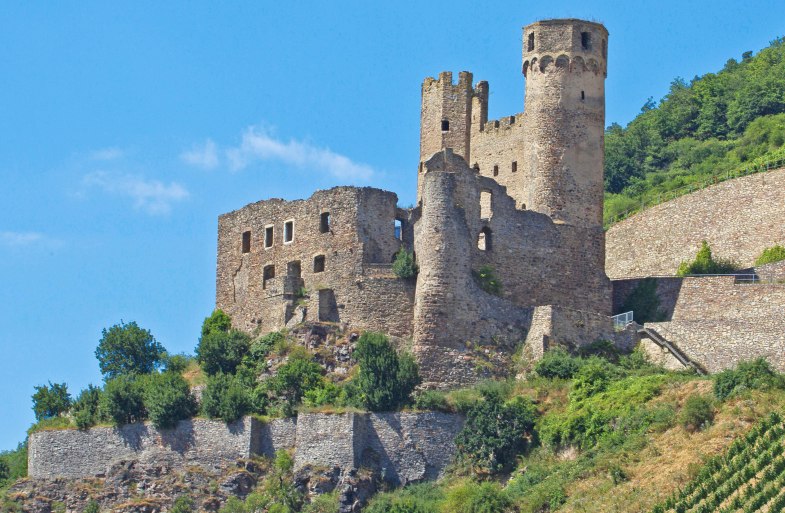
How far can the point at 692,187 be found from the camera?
80688 millimetres

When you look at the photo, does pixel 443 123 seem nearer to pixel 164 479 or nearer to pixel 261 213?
pixel 261 213

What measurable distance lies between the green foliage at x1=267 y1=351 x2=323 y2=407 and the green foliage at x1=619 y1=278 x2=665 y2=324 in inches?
448

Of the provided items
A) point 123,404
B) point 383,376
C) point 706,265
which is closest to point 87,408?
point 123,404

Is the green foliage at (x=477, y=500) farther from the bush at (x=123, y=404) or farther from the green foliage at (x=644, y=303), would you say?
the green foliage at (x=644, y=303)

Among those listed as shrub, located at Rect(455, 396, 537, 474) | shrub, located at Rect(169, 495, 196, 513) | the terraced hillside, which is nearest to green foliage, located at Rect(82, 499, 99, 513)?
shrub, located at Rect(169, 495, 196, 513)

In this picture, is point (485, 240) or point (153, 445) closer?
point (153, 445)

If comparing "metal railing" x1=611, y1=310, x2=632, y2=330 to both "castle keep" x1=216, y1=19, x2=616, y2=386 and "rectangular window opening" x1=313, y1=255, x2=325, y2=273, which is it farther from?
"rectangular window opening" x1=313, y1=255, x2=325, y2=273

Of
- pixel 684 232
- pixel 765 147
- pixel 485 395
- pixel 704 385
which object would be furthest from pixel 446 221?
pixel 765 147

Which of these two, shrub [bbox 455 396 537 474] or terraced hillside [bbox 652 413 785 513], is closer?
terraced hillside [bbox 652 413 785 513]

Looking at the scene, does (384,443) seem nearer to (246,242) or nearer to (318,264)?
(318,264)

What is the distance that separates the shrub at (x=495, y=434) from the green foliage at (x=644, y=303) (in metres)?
8.94

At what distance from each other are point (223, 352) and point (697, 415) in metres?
16.4

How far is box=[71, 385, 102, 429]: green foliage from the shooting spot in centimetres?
6353

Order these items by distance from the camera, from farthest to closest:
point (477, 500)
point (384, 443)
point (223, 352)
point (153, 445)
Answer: point (223, 352), point (153, 445), point (384, 443), point (477, 500)
